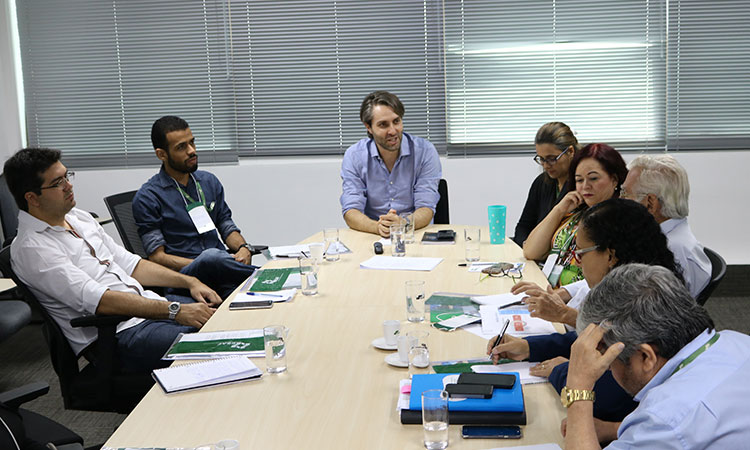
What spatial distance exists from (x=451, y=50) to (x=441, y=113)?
0.50m

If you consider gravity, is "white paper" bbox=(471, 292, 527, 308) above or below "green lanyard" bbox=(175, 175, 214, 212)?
below

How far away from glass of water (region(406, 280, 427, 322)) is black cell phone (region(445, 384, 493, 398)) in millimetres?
716

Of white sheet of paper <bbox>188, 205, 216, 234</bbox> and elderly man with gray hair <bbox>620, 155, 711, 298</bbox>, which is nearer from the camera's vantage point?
elderly man with gray hair <bbox>620, 155, 711, 298</bbox>

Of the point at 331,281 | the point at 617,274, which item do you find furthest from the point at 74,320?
the point at 617,274

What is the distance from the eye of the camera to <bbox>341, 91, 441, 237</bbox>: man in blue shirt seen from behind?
14.2 feet

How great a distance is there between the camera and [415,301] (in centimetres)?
241

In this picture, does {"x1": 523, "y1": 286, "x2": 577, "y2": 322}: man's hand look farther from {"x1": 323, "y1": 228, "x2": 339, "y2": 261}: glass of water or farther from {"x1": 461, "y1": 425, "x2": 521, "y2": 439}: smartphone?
{"x1": 323, "y1": 228, "x2": 339, "y2": 261}: glass of water

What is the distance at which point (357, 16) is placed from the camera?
5.45 metres

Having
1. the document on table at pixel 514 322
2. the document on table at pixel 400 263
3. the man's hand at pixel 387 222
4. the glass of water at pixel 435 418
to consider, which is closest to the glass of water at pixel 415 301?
the document on table at pixel 514 322

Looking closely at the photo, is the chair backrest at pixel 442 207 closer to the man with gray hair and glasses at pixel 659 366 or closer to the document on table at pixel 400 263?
the document on table at pixel 400 263

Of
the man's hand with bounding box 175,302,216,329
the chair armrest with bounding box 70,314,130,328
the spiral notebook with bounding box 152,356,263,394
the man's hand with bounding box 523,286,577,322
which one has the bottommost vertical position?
the man's hand with bounding box 175,302,216,329

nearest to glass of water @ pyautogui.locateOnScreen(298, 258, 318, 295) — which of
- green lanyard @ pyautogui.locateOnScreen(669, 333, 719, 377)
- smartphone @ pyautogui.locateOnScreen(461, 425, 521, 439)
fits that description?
smartphone @ pyautogui.locateOnScreen(461, 425, 521, 439)

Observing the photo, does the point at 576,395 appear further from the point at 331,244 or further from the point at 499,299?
the point at 331,244

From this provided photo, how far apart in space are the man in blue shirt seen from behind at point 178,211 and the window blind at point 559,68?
234 centimetres
